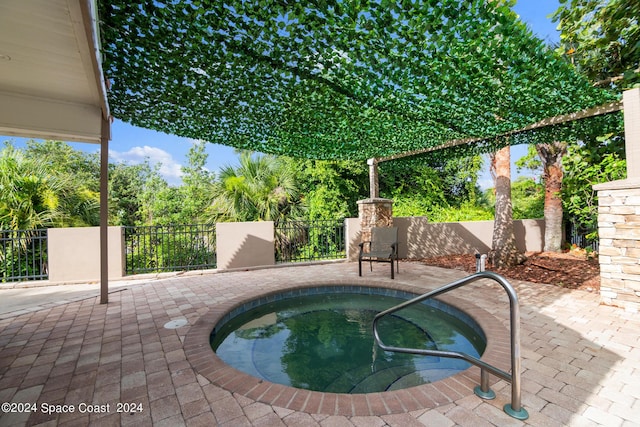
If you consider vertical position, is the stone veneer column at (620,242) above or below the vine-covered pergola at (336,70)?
below

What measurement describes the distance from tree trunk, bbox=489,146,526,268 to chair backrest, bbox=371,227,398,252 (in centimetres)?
231

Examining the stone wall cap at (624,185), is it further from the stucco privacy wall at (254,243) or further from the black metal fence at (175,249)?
the black metal fence at (175,249)

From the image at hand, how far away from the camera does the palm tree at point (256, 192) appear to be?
987 cm

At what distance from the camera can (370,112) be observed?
4.20 metres

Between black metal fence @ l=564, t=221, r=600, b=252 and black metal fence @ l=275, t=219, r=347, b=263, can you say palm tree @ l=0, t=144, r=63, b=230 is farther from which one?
black metal fence @ l=564, t=221, r=600, b=252

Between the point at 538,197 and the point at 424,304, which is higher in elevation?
the point at 538,197

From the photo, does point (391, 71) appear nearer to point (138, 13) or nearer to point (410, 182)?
point (138, 13)

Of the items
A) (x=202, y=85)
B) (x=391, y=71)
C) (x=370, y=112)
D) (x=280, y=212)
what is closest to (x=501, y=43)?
(x=391, y=71)

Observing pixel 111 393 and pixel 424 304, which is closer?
pixel 111 393

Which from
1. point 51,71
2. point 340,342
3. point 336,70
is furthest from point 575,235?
point 51,71

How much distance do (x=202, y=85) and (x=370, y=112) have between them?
2299mm

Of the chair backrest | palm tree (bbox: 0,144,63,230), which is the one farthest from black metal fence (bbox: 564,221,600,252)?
palm tree (bbox: 0,144,63,230)

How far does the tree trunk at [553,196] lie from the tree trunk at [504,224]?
3057 millimetres

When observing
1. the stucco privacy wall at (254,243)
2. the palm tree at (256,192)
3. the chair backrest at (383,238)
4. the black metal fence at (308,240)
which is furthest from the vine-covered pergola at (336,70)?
the palm tree at (256,192)
